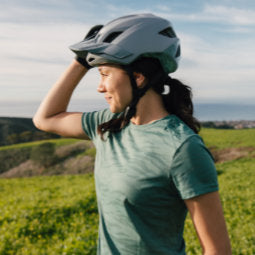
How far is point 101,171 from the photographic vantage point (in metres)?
2.34

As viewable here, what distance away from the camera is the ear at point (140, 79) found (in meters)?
2.31

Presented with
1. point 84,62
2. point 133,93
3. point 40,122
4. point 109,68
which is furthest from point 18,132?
point 133,93

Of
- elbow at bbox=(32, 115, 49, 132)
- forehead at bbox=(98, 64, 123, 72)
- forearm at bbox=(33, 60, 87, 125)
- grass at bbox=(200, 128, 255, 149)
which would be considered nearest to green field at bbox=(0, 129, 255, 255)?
elbow at bbox=(32, 115, 49, 132)

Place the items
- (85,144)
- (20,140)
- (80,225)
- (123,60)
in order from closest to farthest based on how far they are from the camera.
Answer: (123,60), (80,225), (85,144), (20,140)

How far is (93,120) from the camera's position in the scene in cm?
272

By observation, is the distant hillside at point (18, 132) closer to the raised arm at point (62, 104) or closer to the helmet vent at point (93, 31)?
the raised arm at point (62, 104)

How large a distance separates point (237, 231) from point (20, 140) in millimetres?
46407

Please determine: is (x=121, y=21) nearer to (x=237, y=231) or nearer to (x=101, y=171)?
(x=101, y=171)

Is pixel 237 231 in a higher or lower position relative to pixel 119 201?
lower

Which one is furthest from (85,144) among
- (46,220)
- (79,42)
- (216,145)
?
(79,42)

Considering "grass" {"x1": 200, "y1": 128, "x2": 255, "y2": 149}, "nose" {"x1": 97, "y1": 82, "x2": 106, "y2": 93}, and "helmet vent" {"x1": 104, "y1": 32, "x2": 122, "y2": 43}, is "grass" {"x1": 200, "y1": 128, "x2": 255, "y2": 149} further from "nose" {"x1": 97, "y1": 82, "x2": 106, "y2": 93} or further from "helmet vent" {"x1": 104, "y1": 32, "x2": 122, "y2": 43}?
"nose" {"x1": 97, "y1": 82, "x2": 106, "y2": 93}

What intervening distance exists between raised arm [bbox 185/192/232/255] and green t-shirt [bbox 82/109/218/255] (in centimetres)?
7

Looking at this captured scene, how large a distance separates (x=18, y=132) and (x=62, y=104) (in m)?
57.4

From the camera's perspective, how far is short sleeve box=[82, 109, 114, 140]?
268 centimetres
